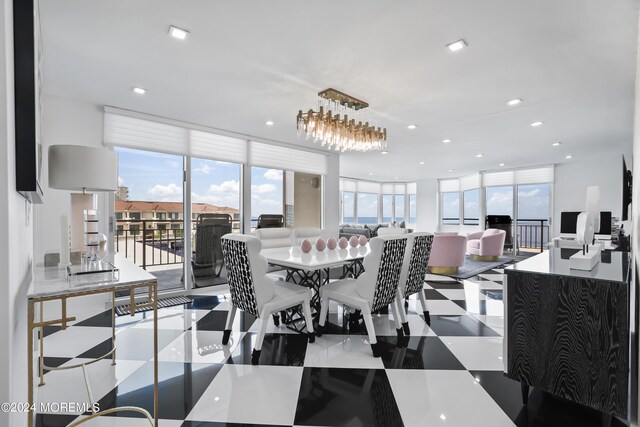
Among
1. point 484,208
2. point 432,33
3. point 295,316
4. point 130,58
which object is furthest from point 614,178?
point 130,58

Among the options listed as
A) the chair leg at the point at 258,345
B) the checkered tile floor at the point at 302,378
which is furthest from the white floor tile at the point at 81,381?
the chair leg at the point at 258,345

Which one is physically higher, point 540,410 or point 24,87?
point 24,87

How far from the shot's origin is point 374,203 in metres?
11.6

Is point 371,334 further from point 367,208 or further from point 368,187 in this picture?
point 368,187

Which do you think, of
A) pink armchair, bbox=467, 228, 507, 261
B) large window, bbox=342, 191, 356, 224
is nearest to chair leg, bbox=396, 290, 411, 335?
pink armchair, bbox=467, 228, 507, 261

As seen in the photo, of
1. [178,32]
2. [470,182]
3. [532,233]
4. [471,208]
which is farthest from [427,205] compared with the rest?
[178,32]

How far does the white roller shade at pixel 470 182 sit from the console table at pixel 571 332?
7861 mm

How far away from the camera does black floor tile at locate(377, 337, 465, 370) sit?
2129 mm

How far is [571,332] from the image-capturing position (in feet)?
4.81

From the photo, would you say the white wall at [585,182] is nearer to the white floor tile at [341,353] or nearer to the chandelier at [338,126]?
the chandelier at [338,126]

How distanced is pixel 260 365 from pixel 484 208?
334 inches

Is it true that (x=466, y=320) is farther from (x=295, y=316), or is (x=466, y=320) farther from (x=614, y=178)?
A: (x=614, y=178)

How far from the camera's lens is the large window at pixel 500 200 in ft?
26.9

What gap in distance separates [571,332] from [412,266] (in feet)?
4.26
